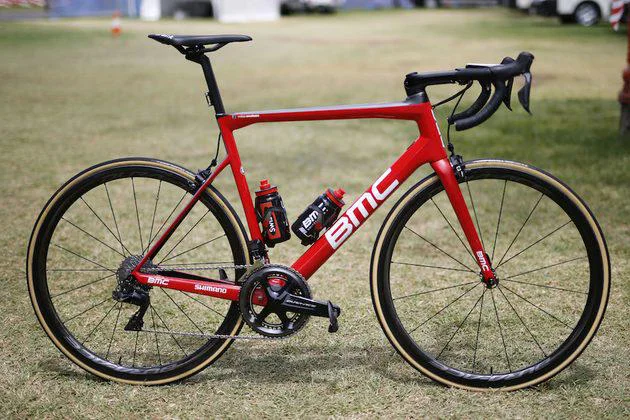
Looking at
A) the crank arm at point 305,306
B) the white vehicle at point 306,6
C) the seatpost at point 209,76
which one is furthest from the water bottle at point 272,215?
the white vehicle at point 306,6

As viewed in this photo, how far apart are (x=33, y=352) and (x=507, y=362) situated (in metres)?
2.49

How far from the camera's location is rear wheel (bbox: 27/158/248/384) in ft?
11.8

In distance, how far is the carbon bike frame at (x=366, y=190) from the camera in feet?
11.2

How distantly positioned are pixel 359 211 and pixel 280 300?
0.56 metres

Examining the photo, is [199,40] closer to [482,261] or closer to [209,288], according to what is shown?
[209,288]

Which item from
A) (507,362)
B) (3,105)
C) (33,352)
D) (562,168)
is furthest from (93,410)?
(3,105)

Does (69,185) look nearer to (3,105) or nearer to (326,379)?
(326,379)

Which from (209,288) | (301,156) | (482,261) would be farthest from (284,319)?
(301,156)

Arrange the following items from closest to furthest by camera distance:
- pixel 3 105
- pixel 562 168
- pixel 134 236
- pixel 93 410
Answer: pixel 93 410 → pixel 134 236 → pixel 562 168 → pixel 3 105

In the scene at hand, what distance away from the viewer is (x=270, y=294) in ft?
11.7

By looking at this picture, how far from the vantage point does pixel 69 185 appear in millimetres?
3584

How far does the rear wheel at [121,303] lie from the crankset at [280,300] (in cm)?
10

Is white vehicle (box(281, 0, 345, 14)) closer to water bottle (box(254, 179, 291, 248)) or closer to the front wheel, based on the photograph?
the front wheel

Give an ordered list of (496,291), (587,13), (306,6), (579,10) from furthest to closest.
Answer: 1. (306,6)
2. (579,10)
3. (587,13)
4. (496,291)
